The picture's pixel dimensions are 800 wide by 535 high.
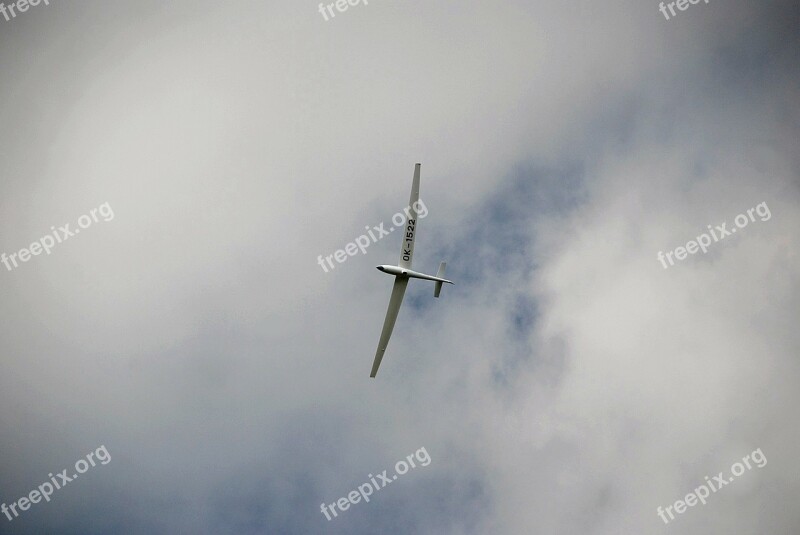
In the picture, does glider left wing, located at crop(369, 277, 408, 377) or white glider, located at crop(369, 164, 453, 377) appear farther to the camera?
glider left wing, located at crop(369, 277, 408, 377)

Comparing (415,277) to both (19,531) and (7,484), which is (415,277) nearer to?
(7,484)

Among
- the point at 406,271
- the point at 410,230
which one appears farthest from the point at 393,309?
A: the point at 410,230

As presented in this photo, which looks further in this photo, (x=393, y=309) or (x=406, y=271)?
(x=393, y=309)

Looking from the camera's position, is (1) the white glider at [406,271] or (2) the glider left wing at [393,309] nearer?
(1) the white glider at [406,271]

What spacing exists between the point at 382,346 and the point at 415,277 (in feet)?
31.9

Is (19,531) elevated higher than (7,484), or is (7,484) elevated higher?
(7,484)

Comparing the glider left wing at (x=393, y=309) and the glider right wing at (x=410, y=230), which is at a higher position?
the glider right wing at (x=410, y=230)

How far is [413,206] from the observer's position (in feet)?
197

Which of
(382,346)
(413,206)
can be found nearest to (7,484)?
(382,346)

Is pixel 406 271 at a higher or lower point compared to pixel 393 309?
higher

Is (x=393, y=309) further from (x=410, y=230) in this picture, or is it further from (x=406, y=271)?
(x=410, y=230)

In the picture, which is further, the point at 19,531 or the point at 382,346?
the point at 19,531

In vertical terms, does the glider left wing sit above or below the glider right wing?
below

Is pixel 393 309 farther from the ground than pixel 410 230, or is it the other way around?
pixel 410 230
